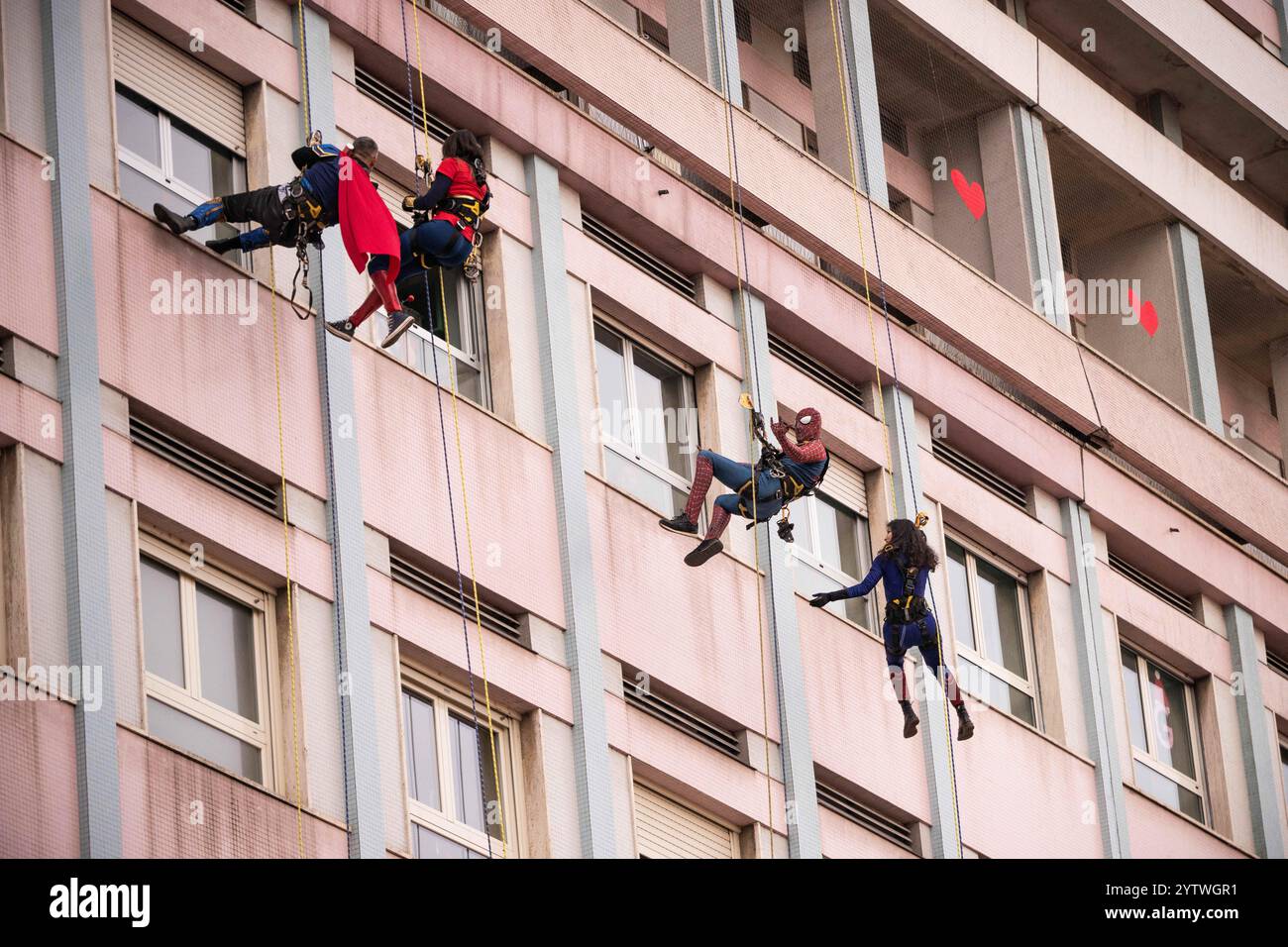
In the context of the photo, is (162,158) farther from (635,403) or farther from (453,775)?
(453,775)

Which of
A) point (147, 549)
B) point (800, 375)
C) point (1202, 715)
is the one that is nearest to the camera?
point (147, 549)

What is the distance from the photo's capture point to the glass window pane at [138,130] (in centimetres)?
2080

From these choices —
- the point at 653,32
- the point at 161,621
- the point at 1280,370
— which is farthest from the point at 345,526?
the point at 1280,370

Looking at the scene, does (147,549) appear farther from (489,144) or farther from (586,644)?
(489,144)

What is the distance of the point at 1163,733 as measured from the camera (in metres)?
28.2

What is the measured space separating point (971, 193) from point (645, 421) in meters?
7.28

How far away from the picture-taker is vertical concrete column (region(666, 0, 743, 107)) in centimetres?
2583

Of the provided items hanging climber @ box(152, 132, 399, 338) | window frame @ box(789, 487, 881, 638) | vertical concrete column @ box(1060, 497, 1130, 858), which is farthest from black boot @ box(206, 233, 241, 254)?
vertical concrete column @ box(1060, 497, 1130, 858)

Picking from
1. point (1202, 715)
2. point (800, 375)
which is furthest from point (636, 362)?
point (1202, 715)

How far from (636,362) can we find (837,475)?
7.88ft

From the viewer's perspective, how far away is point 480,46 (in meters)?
23.5

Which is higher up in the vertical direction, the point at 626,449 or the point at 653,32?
the point at 653,32

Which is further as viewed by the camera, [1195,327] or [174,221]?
[1195,327]

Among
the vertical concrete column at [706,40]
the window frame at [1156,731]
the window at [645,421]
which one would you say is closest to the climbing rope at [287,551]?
the window at [645,421]
